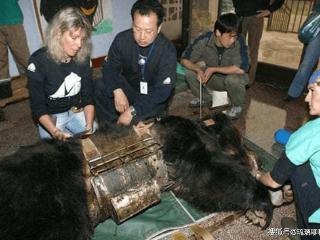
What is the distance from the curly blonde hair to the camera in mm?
1882

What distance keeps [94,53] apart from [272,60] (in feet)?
10.6

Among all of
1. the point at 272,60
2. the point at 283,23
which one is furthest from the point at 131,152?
the point at 283,23

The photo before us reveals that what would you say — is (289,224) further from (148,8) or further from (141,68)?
(148,8)

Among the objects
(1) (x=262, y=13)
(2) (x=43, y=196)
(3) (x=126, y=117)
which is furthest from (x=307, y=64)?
(2) (x=43, y=196)

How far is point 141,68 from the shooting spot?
254 centimetres

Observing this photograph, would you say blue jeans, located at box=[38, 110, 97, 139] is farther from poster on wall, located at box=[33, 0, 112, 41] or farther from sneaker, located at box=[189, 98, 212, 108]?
poster on wall, located at box=[33, 0, 112, 41]

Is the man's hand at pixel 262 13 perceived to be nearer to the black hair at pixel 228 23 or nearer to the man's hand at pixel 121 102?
the black hair at pixel 228 23

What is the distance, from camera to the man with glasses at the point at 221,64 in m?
3.22

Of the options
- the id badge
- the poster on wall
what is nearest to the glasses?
the id badge

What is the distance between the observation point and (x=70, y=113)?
236 centimetres

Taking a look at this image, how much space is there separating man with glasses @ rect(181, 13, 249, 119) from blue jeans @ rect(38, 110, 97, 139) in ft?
5.00

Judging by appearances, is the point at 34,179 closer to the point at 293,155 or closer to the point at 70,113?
the point at 70,113

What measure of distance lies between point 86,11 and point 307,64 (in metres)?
3.24

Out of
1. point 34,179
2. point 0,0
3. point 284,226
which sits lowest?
point 284,226
